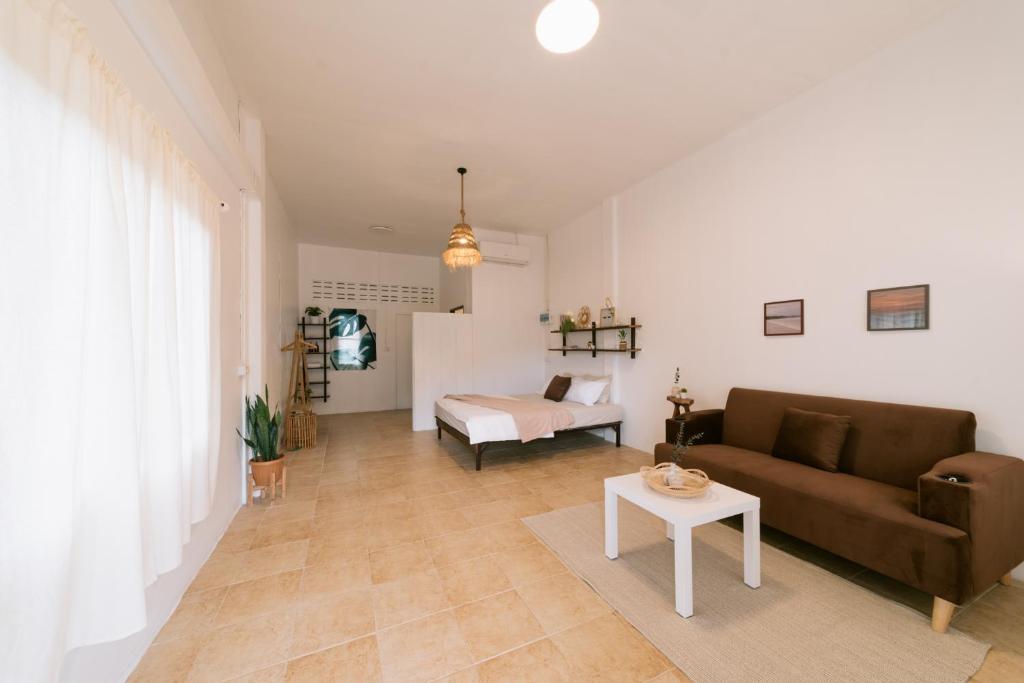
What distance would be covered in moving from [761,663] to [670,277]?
3.40 metres

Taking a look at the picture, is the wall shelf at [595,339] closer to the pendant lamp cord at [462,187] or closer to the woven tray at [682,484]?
the pendant lamp cord at [462,187]

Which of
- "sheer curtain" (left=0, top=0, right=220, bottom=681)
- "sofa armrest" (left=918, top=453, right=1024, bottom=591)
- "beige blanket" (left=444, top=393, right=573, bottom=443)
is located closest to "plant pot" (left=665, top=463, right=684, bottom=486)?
"sofa armrest" (left=918, top=453, right=1024, bottom=591)

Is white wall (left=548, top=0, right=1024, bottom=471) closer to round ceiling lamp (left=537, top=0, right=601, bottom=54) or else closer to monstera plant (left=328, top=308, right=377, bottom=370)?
round ceiling lamp (left=537, top=0, right=601, bottom=54)

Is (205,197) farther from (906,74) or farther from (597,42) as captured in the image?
(906,74)

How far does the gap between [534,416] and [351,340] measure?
4831mm

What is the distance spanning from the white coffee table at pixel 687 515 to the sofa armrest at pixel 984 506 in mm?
717

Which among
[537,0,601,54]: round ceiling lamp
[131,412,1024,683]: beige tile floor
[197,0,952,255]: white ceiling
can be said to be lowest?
[131,412,1024,683]: beige tile floor

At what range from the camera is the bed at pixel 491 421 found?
3.95 meters

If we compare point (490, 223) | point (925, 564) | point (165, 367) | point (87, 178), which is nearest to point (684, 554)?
point (925, 564)

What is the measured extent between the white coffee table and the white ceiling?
2.78 m

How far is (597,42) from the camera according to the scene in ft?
7.84

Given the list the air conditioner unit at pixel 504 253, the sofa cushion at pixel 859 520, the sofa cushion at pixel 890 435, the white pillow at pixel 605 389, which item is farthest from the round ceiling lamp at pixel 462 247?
the sofa cushion at pixel 890 435

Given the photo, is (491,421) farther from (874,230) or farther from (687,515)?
(874,230)

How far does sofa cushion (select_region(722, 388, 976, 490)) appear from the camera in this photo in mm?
2109
